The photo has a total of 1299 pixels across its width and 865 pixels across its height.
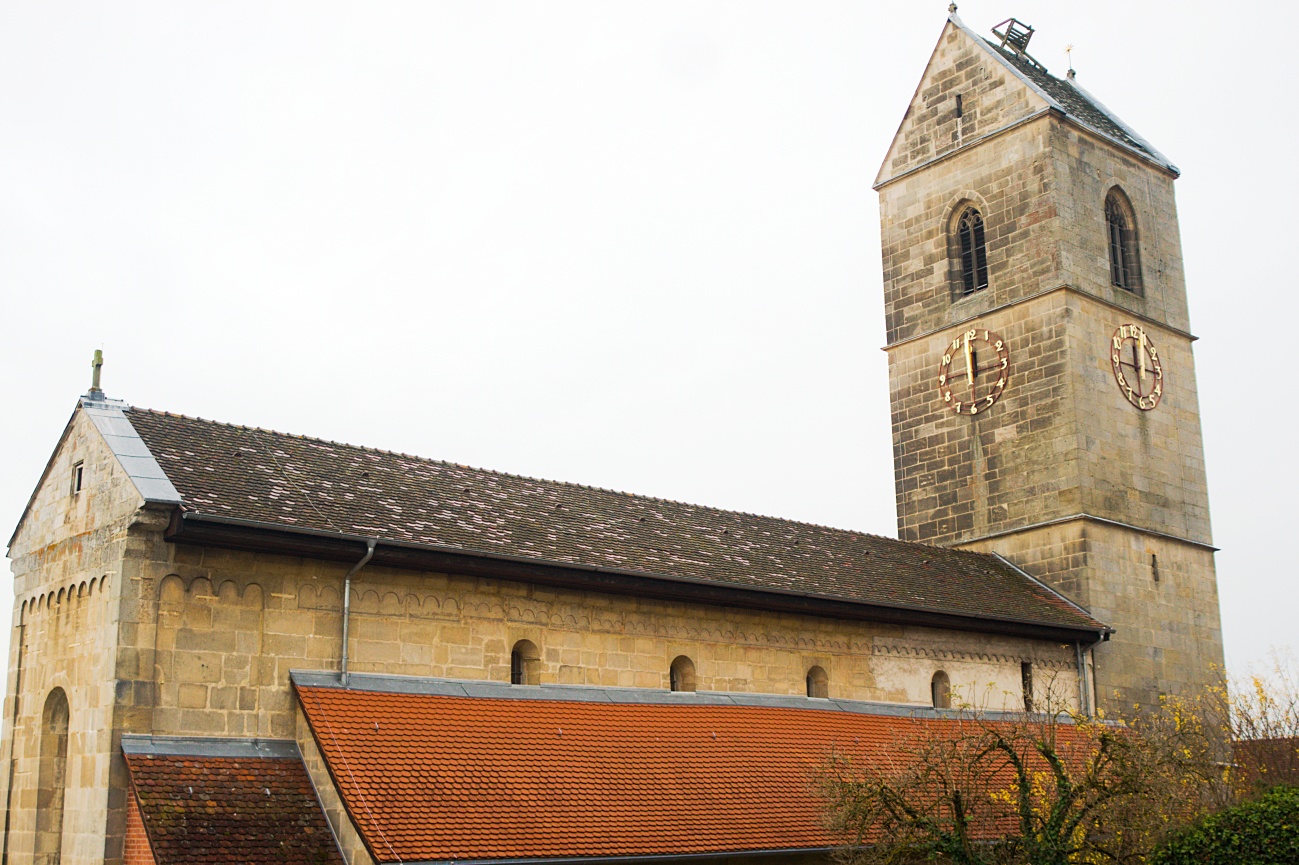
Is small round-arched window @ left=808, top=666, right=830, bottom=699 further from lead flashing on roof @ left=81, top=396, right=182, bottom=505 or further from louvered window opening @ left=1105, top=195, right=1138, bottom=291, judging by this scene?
louvered window opening @ left=1105, top=195, right=1138, bottom=291

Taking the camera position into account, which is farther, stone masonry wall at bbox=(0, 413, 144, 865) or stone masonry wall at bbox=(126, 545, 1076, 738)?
stone masonry wall at bbox=(126, 545, 1076, 738)

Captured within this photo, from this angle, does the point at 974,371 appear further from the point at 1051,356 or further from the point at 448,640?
the point at 448,640

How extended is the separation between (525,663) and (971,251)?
1831 cm

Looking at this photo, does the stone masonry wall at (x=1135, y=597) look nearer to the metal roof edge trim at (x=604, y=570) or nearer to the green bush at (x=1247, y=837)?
the metal roof edge trim at (x=604, y=570)

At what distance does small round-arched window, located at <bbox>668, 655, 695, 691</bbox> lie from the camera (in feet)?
71.3

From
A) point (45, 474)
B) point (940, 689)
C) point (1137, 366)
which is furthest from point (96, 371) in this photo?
point (1137, 366)

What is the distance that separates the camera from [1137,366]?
1282 inches

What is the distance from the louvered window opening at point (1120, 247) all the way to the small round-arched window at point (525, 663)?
63.2ft

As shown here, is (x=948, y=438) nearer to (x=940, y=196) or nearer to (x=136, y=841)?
(x=940, y=196)

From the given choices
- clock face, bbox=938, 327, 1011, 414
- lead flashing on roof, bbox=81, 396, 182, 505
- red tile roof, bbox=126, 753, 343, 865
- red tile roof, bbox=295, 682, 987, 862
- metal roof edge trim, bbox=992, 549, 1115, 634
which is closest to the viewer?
red tile roof, bbox=126, 753, 343, 865

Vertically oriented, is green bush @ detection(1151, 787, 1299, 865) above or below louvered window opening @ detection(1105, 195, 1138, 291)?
below

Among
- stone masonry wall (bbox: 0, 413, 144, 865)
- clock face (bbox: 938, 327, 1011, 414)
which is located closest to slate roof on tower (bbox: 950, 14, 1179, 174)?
clock face (bbox: 938, 327, 1011, 414)

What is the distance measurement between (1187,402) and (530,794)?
73.1 feet

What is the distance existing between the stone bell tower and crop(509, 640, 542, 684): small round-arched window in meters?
13.5
